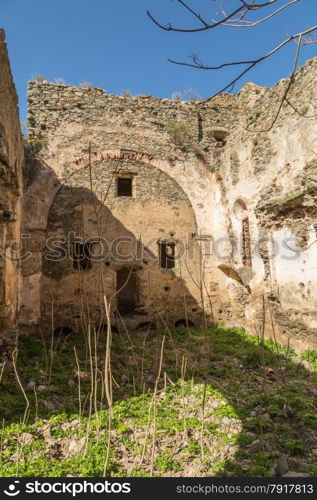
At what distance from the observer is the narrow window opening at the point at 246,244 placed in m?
9.09

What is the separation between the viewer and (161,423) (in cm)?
435

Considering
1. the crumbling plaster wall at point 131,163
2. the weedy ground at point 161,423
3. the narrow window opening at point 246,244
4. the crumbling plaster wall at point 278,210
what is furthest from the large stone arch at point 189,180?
the weedy ground at point 161,423

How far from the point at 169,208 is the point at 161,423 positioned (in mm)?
6832

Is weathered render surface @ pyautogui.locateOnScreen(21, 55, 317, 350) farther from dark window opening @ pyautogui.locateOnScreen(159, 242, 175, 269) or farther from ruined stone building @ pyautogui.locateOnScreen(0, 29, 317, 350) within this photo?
dark window opening @ pyautogui.locateOnScreen(159, 242, 175, 269)

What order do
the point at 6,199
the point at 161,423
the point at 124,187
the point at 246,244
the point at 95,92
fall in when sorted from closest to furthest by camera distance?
the point at 161,423 < the point at 6,199 < the point at 246,244 < the point at 95,92 < the point at 124,187

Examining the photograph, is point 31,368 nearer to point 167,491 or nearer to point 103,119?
point 167,491

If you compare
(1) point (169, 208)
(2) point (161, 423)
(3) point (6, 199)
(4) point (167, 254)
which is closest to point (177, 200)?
(1) point (169, 208)

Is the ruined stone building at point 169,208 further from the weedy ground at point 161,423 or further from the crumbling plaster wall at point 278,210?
the weedy ground at point 161,423

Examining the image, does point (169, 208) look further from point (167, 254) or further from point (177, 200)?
point (167, 254)

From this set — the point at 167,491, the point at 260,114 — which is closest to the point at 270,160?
the point at 260,114

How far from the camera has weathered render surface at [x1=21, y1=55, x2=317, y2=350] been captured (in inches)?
303

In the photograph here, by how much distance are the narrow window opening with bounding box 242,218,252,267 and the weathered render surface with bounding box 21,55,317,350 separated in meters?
0.03

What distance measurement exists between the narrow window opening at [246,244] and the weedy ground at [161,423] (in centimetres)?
303

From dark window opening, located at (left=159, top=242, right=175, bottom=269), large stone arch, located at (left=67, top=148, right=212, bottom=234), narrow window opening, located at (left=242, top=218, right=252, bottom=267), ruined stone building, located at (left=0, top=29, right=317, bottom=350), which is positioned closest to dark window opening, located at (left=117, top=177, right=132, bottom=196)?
ruined stone building, located at (left=0, top=29, right=317, bottom=350)
